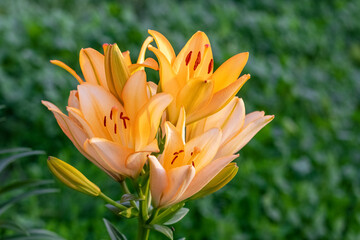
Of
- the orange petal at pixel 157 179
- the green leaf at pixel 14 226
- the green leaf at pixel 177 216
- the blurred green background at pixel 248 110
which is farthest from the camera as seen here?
the blurred green background at pixel 248 110

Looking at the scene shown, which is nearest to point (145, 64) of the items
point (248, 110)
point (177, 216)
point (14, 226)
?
point (177, 216)

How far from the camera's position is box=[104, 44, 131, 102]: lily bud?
71 cm

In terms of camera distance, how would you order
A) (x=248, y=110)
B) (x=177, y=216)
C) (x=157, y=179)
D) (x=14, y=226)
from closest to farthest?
1. (x=157, y=179)
2. (x=177, y=216)
3. (x=14, y=226)
4. (x=248, y=110)

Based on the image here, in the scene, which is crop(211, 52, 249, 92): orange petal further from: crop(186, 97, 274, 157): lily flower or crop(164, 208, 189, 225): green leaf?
crop(164, 208, 189, 225): green leaf

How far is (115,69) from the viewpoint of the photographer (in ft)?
2.34

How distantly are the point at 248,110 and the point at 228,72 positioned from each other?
2082 millimetres

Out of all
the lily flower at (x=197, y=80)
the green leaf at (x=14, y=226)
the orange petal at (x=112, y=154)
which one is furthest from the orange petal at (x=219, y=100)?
the green leaf at (x=14, y=226)

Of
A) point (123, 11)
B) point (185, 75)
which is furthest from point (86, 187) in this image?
point (123, 11)

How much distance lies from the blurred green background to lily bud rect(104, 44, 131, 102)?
1.19 m

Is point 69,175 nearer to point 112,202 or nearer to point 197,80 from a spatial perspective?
point 112,202

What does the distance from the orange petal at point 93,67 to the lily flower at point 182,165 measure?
143 millimetres

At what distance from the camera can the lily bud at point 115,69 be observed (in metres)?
0.71

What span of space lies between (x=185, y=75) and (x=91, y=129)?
16 cm

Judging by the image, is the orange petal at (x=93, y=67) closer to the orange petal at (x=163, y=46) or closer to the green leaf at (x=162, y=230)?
the orange petal at (x=163, y=46)
